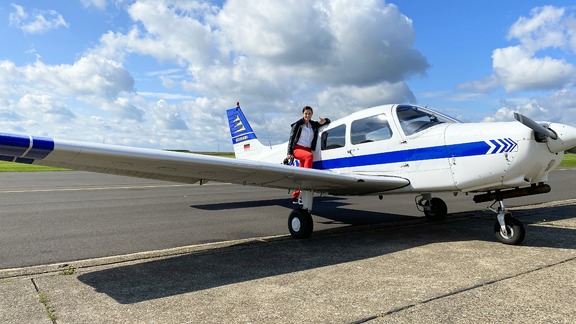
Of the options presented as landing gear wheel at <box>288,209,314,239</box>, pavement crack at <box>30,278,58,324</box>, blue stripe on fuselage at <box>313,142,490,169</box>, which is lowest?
pavement crack at <box>30,278,58,324</box>

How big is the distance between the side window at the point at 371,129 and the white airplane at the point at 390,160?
2cm

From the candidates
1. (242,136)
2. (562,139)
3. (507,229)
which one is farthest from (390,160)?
(242,136)

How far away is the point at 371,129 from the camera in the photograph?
649 centimetres

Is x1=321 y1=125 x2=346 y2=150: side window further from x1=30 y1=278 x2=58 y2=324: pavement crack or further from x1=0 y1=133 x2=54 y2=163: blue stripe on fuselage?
x1=30 y1=278 x2=58 y2=324: pavement crack

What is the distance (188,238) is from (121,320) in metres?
3.47

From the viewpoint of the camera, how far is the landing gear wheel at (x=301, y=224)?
20.5ft

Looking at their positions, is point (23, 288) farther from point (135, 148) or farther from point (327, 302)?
point (327, 302)

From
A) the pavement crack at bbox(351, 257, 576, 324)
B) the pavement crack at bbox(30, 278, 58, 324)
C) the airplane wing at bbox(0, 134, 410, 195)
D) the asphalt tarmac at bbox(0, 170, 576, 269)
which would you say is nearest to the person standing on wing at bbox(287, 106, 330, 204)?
the airplane wing at bbox(0, 134, 410, 195)

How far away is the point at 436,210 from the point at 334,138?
2.83m

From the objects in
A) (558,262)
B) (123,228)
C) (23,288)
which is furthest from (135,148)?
(558,262)

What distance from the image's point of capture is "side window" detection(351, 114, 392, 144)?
6.26 m

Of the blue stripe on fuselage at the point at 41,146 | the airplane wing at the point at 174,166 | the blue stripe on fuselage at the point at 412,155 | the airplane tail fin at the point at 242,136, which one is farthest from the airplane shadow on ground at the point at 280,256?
the airplane tail fin at the point at 242,136

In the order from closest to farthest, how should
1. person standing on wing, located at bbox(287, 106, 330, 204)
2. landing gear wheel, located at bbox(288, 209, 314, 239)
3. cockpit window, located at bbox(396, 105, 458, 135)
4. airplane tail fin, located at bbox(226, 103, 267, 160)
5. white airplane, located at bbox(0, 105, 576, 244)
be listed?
white airplane, located at bbox(0, 105, 576, 244), cockpit window, located at bbox(396, 105, 458, 135), landing gear wheel, located at bbox(288, 209, 314, 239), person standing on wing, located at bbox(287, 106, 330, 204), airplane tail fin, located at bbox(226, 103, 267, 160)

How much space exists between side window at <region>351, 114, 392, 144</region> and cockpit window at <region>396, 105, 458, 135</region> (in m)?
0.25
